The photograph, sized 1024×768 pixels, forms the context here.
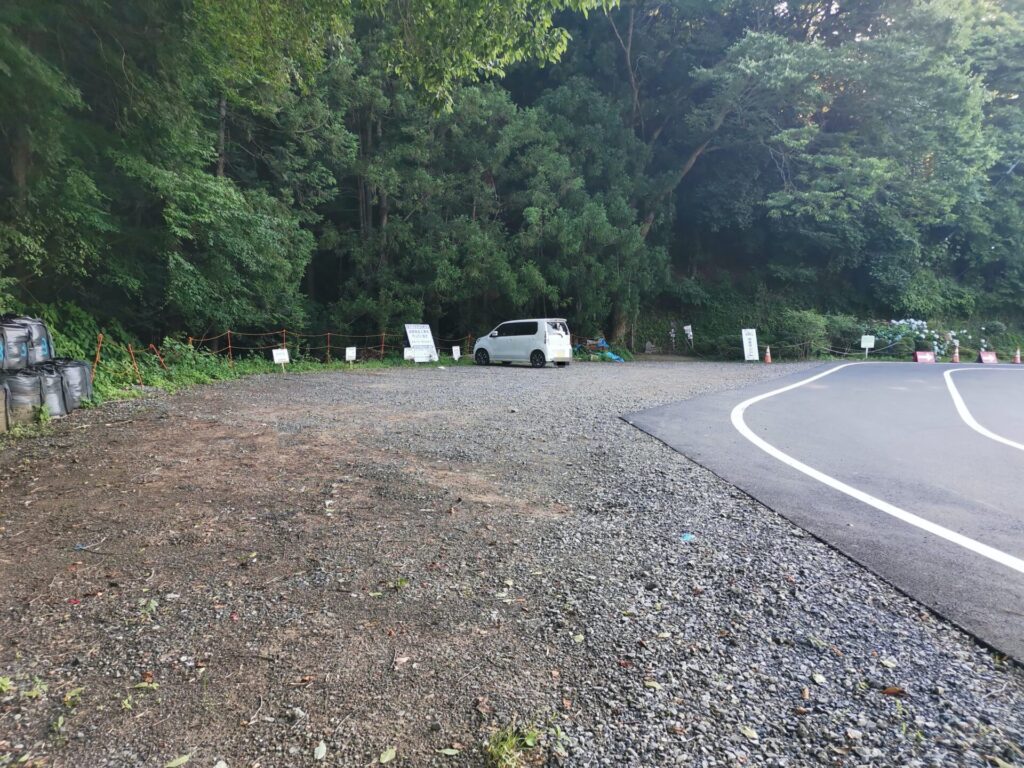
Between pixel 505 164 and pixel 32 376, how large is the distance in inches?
768

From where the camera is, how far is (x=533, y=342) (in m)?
19.4

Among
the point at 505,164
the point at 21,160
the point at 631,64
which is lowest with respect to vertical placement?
the point at 21,160

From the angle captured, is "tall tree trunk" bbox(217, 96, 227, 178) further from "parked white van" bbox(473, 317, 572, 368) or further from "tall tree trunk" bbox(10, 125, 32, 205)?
"parked white van" bbox(473, 317, 572, 368)

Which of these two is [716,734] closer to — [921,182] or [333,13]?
[333,13]

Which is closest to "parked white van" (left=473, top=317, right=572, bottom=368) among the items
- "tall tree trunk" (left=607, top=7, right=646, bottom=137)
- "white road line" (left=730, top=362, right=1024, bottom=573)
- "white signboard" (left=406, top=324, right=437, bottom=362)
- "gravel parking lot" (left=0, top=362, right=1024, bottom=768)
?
"white signboard" (left=406, top=324, right=437, bottom=362)

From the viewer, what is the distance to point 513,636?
2.56m

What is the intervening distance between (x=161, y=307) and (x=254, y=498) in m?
13.8

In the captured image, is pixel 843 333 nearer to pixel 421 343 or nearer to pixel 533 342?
pixel 533 342

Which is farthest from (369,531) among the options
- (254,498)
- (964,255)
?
(964,255)

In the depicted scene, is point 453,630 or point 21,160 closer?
point 453,630

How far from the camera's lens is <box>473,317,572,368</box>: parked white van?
1922 cm

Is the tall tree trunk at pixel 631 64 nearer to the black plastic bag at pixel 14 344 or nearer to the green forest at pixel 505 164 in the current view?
the green forest at pixel 505 164

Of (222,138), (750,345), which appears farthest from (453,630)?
(750,345)

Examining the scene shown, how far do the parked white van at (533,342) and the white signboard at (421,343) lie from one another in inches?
83.2
